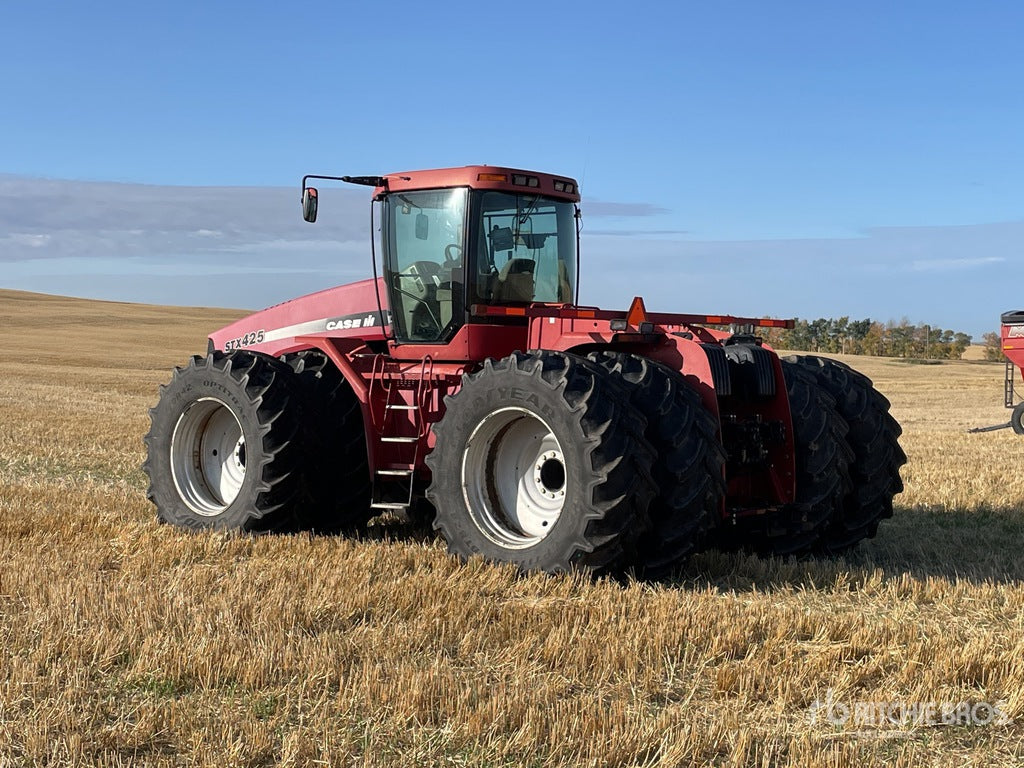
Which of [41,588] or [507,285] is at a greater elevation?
[507,285]

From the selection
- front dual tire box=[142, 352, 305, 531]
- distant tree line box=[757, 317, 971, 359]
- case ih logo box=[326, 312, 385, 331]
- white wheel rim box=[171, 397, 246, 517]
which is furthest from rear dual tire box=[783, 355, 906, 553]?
distant tree line box=[757, 317, 971, 359]

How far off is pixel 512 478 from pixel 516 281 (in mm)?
1701

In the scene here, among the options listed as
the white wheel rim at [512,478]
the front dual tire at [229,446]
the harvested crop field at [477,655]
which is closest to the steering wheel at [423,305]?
the front dual tire at [229,446]

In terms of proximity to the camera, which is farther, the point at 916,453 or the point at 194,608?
the point at 916,453

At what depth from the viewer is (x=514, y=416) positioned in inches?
263

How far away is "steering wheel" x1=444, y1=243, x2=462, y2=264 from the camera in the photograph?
782 cm

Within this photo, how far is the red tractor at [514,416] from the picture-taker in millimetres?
6277

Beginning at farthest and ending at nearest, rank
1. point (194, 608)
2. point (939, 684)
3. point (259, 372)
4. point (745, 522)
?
point (259, 372), point (745, 522), point (194, 608), point (939, 684)

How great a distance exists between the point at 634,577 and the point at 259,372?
320 cm

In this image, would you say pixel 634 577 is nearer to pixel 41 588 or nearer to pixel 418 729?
pixel 418 729

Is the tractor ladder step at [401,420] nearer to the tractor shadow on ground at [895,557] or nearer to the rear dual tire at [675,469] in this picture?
the tractor shadow on ground at [895,557]

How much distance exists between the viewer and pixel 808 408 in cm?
732

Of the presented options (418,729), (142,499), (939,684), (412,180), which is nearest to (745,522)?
(939,684)

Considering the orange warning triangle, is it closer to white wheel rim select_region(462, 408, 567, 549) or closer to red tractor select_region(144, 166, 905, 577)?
red tractor select_region(144, 166, 905, 577)
